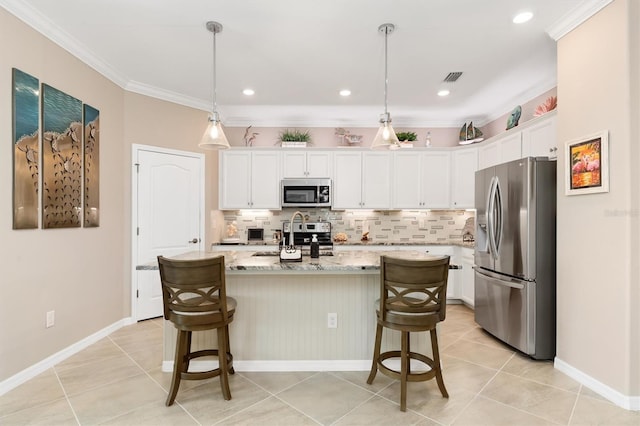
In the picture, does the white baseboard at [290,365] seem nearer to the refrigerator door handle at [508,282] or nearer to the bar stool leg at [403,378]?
the bar stool leg at [403,378]

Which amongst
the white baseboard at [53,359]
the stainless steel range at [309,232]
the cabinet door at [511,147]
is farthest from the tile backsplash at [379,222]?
the white baseboard at [53,359]

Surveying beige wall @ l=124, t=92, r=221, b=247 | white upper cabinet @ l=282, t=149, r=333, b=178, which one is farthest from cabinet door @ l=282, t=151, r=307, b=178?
beige wall @ l=124, t=92, r=221, b=247

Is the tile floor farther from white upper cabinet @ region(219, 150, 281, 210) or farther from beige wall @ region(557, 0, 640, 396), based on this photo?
white upper cabinet @ region(219, 150, 281, 210)

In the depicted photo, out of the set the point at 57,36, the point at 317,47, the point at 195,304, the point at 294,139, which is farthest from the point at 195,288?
the point at 294,139

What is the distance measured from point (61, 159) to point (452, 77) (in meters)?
3.91

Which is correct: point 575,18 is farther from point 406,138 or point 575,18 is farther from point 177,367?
point 177,367

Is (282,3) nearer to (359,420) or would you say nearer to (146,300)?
(359,420)

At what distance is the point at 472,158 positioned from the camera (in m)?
4.79

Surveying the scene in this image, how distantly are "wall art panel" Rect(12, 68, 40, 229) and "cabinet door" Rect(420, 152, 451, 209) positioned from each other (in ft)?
14.5

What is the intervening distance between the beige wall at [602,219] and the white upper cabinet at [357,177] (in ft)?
8.13

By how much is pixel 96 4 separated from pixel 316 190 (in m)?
3.15

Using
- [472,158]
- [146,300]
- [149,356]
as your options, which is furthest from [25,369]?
[472,158]

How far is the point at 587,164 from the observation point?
2.41 m

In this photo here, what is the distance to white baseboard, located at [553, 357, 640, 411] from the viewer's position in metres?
2.14
